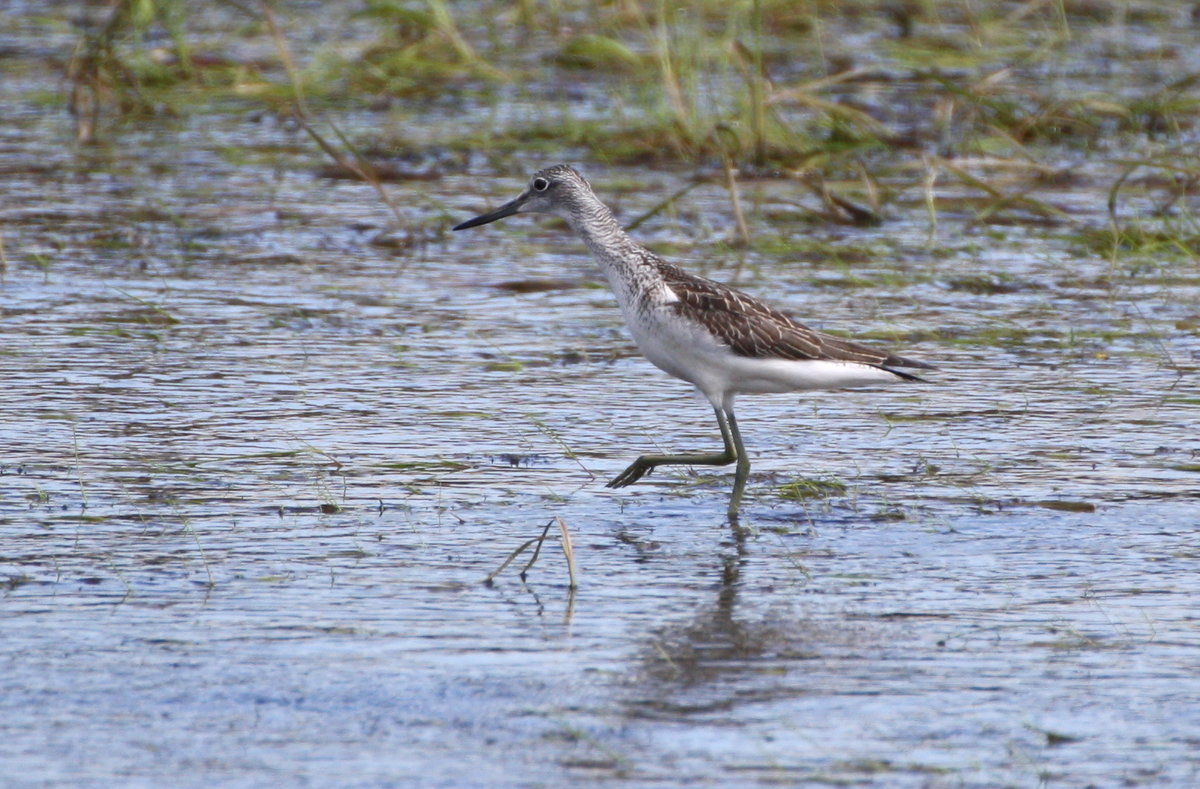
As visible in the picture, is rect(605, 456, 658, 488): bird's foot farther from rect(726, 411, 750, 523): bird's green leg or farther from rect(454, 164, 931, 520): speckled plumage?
rect(726, 411, 750, 523): bird's green leg

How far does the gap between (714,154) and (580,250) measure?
2.23 m

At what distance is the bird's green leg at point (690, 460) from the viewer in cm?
716

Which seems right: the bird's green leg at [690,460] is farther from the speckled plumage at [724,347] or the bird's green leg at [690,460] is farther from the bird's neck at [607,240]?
the bird's neck at [607,240]

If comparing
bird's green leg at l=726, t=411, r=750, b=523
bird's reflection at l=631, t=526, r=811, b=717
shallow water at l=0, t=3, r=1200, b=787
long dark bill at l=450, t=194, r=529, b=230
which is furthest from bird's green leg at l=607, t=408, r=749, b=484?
long dark bill at l=450, t=194, r=529, b=230

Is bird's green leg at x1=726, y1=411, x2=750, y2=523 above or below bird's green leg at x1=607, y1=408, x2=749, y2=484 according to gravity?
above

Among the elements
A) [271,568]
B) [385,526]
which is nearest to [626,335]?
[385,526]

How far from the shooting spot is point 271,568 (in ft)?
20.1

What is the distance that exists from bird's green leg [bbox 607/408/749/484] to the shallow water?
0.11 metres

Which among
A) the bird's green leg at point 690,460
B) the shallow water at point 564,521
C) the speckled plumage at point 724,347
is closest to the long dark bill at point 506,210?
the shallow water at point 564,521

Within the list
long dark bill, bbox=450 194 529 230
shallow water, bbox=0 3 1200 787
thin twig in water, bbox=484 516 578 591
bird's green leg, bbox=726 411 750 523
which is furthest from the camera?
long dark bill, bbox=450 194 529 230

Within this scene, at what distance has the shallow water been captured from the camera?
4.85m

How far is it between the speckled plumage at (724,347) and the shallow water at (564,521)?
0.94 feet

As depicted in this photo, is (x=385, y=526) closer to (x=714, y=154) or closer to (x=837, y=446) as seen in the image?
(x=837, y=446)

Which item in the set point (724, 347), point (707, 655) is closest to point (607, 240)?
point (724, 347)
